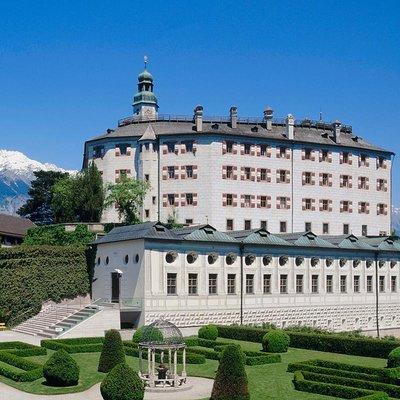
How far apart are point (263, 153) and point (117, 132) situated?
1380 centimetres

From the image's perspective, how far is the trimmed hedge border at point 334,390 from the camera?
23688 millimetres

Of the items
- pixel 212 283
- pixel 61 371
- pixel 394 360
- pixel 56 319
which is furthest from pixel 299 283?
pixel 61 371

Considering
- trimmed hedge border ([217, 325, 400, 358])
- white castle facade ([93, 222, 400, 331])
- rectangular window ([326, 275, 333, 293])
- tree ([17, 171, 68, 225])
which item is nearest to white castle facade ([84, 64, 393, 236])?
white castle facade ([93, 222, 400, 331])

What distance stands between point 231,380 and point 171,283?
69.2ft

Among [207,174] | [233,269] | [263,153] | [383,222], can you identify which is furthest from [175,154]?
[383,222]

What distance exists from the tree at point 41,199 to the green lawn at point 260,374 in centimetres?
Answer: 5793

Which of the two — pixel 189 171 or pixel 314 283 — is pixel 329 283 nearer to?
pixel 314 283

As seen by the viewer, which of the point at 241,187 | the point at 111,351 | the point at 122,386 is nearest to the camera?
the point at 122,386

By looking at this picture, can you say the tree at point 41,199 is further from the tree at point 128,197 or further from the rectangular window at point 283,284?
the rectangular window at point 283,284

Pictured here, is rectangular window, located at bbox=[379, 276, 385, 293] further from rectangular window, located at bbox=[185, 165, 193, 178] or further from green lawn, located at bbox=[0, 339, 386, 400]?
green lawn, located at bbox=[0, 339, 386, 400]

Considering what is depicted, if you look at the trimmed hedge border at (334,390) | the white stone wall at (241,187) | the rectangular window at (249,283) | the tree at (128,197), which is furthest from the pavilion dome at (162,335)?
the white stone wall at (241,187)

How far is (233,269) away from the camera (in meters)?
46.9

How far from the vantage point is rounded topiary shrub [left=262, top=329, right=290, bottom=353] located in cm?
3603

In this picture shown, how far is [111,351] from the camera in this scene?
2916 cm
